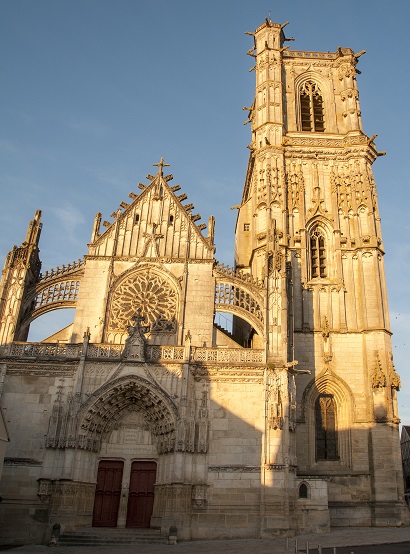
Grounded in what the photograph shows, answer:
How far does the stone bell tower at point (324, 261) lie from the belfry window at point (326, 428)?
0.04m

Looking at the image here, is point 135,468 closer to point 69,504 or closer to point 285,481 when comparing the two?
point 69,504

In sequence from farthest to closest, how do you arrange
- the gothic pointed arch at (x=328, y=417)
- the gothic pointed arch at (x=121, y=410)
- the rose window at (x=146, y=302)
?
the rose window at (x=146, y=302) → the gothic pointed arch at (x=328, y=417) → the gothic pointed arch at (x=121, y=410)

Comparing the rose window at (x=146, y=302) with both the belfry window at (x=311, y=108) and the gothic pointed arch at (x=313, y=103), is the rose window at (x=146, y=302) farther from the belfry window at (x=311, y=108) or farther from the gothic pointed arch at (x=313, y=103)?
the belfry window at (x=311, y=108)

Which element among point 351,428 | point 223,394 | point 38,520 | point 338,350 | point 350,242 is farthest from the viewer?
point 350,242

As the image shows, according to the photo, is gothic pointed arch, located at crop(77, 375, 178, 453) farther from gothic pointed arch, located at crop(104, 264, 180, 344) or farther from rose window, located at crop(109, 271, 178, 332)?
rose window, located at crop(109, 271, 178, 332)

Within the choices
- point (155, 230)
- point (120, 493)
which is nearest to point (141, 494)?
point (120, 493)

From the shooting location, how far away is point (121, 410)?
1908 centimetres

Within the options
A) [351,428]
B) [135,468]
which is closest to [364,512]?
[351,428]

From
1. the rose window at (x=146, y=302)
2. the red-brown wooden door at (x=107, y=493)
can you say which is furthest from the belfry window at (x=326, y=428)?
the red-brown wooden door at (x=107, y=493)

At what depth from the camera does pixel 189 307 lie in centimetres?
2100

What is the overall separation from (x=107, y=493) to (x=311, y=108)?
2335 centimetres

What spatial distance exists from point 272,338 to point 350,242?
7.92 m

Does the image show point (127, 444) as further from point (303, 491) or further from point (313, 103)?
point (313, 103)

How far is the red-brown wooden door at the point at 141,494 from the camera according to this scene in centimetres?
1789
